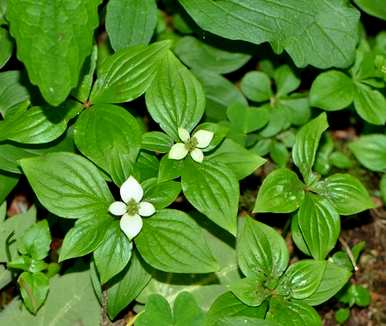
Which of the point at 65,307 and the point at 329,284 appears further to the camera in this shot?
the point at 65,307

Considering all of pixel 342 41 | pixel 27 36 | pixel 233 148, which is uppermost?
pixel 27 36

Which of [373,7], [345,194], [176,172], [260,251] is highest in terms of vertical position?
[373,7]

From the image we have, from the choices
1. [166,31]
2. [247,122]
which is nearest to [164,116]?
[247,122]

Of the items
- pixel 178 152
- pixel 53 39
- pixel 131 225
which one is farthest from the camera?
pixel 178 152

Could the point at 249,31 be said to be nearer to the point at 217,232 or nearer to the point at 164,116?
the point at 164,116

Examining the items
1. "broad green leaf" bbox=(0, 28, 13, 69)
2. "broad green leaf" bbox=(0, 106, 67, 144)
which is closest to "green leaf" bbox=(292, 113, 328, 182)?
"broad green leaf" bbox=(0, 106, 67, 144)

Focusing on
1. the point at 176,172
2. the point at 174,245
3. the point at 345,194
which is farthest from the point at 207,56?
the point at 174,245

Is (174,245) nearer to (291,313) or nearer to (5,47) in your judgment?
(291,313)
